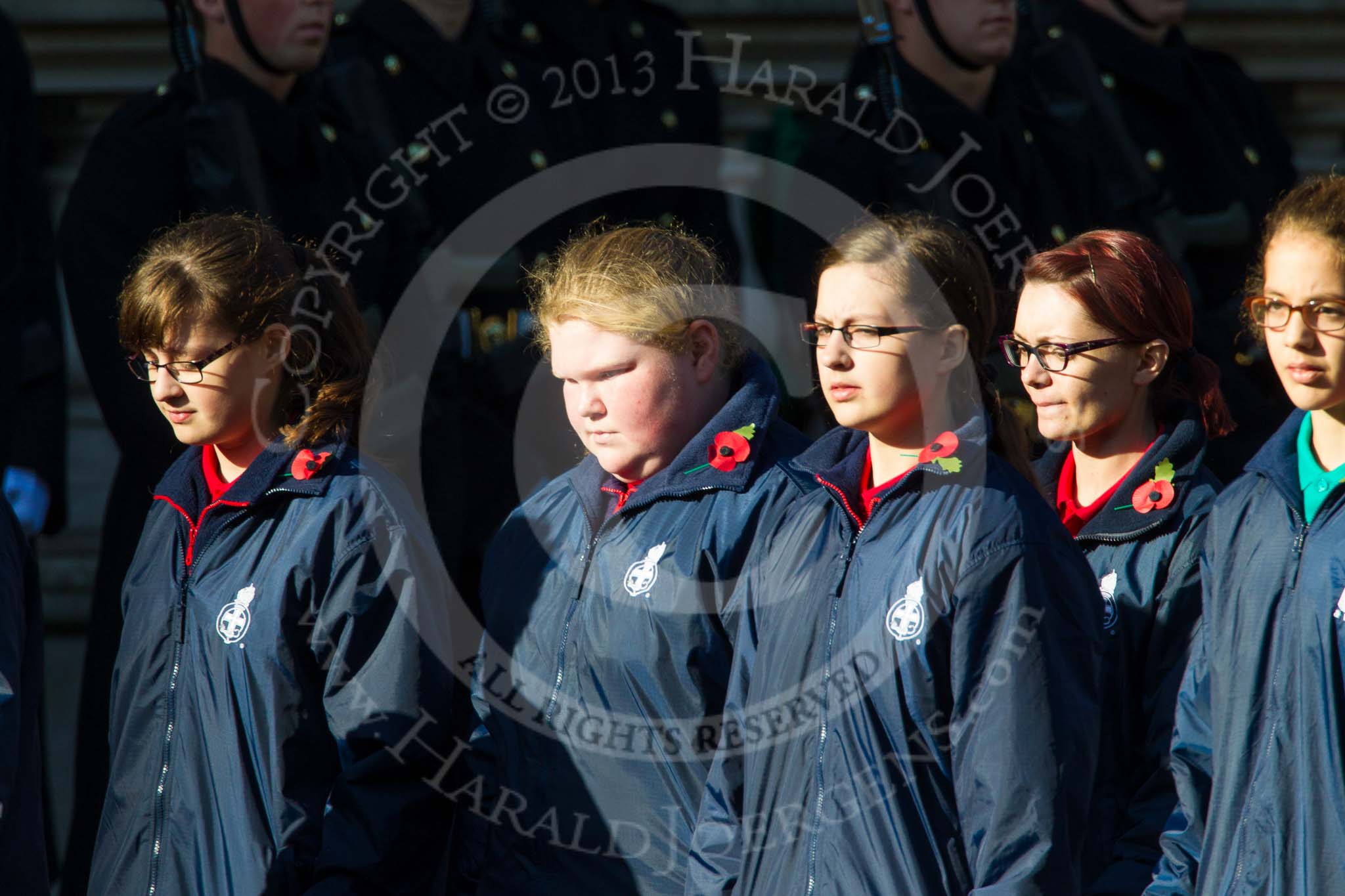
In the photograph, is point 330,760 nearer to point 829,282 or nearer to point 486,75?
point 829,282

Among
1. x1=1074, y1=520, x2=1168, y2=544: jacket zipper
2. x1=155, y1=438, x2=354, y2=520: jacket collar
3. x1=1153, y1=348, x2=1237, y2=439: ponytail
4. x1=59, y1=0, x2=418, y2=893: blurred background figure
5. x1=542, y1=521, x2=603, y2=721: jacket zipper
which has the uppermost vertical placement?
x1=59, y1=0, x2=418, y2=893: blurred background figure

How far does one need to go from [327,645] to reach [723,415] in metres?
0.66

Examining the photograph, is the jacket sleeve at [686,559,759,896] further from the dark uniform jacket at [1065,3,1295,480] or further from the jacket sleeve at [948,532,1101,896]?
the dark uniform jacket at [1065,3,1295,480]

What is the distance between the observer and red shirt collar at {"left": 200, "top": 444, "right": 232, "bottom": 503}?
2.63 meters

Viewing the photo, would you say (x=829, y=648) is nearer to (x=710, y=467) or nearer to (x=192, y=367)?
(x=710, y=467)

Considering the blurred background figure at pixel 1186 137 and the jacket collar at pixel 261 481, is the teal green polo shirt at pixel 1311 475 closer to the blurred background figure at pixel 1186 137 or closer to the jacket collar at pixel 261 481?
the jacket collar at pixel 261 481

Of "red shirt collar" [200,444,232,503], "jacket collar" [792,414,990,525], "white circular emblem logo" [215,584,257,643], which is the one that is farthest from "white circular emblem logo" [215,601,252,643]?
"jacket collar" [792,414,990,525]

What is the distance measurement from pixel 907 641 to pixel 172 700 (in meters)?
1.08

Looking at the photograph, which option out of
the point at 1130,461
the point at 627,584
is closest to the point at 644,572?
the point at 627,584

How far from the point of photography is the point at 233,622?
96.2 inches

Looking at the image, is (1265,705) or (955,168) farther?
(955,168)

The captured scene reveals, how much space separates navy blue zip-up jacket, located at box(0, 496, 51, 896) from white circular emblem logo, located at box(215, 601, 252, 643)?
27 centimetres

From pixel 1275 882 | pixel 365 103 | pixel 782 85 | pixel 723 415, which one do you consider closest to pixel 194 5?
pixel 365 103

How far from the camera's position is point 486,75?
433cm
